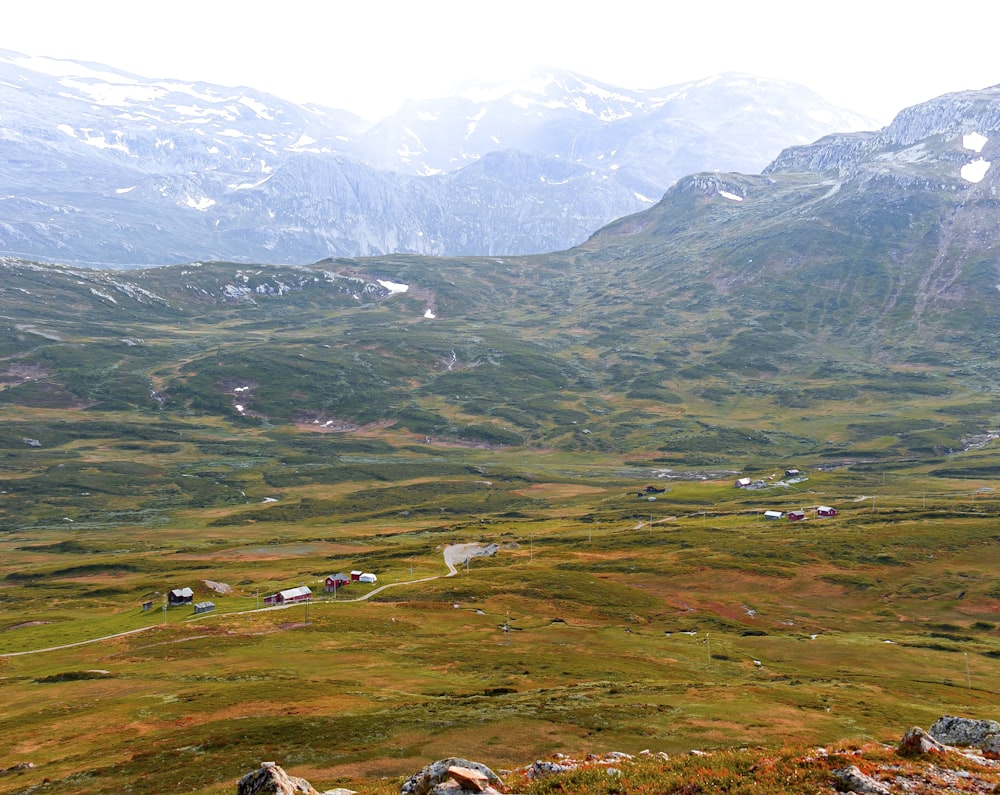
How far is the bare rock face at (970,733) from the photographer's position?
3794 centimetres

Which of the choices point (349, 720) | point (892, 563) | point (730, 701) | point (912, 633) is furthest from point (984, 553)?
point (349, 720)

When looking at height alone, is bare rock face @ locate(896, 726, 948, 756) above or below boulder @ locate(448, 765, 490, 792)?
below

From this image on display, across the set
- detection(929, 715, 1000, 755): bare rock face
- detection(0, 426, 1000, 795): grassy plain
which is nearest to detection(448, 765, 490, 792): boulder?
detection(0, 426, 1000, 795): grassy plain

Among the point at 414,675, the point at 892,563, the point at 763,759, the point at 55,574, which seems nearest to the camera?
the point at 763,759

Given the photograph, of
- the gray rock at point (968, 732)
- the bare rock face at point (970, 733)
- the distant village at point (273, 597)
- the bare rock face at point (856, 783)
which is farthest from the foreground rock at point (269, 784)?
the distant village at point (273, 597)

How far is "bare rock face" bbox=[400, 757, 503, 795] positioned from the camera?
2848 cm

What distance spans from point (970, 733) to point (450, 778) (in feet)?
103

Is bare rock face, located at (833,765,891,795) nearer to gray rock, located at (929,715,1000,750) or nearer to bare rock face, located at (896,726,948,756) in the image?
bare rock face, located at (896,726,948,756)

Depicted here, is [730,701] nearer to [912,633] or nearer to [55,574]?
[912,633]

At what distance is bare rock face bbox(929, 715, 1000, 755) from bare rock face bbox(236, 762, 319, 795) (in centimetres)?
3607

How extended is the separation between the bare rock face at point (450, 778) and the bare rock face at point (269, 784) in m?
5.07

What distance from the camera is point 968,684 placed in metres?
85.5

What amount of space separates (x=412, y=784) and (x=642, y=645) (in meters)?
77.8

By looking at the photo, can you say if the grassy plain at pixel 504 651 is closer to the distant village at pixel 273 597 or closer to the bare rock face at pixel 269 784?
the distant village at pixel 273 597
